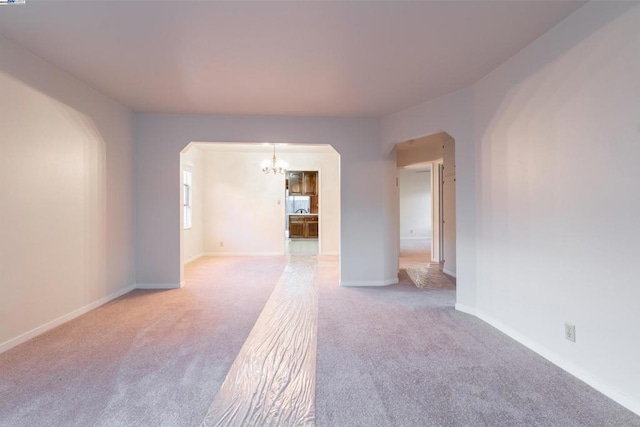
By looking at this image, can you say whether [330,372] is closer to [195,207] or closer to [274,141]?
[274,141]

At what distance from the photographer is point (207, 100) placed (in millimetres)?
3576

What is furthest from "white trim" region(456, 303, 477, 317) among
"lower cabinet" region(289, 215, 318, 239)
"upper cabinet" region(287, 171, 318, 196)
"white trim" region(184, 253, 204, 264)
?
"upper cabinet" region(287, 171, 318, 196)

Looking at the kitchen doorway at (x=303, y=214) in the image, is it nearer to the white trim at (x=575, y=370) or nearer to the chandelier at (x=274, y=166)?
the chandelier at (x=274, y=166)

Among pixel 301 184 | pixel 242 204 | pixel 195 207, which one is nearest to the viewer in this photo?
pixel 195 207

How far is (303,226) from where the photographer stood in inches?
429

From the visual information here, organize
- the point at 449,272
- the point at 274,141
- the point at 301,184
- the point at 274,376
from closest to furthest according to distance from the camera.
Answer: the point at 274,376
the point at 274,141
the point at 449,272
the point at 301,184

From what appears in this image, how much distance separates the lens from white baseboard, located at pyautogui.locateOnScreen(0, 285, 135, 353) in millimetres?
2396

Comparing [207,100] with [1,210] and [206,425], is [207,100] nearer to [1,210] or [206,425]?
[1,210]

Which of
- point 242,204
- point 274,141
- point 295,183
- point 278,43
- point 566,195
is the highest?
point 278,43

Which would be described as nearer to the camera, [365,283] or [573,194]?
[573,194]

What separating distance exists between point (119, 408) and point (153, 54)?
8.70ft

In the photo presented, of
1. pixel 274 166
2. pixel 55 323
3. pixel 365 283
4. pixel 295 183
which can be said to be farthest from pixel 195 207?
pixel 295 183

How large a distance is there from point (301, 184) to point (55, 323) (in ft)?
28.6

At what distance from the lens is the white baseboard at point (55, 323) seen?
240 centimetres
